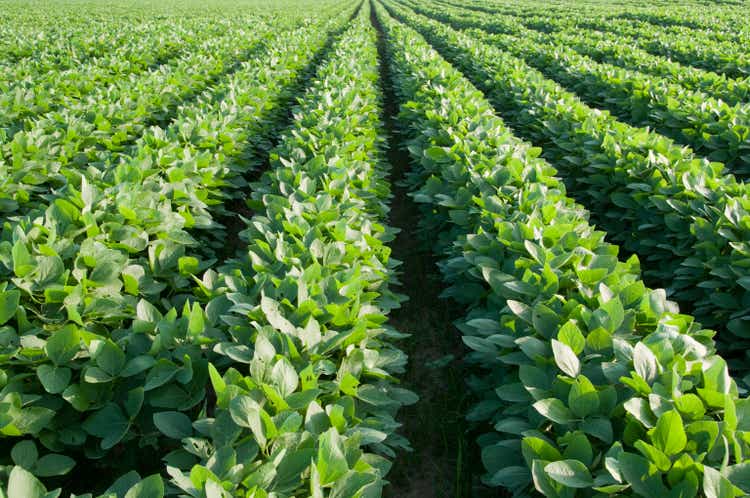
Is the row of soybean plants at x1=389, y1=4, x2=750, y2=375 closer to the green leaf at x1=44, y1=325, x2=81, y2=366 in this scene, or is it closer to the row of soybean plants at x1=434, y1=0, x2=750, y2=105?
the row of soybean plants at x1=434, y1=0, x2=750, y2=105

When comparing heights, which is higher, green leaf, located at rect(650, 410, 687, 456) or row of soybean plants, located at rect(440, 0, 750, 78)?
row of soybean plants, located at rect(440, 0, 750, 78)

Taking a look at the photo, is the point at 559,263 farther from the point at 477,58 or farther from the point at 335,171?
the point at 477,58

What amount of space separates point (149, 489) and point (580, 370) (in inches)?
60.6

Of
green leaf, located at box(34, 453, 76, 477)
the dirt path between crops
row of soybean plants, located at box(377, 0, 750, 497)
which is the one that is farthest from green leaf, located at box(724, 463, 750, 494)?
green leaf, located at box(34, 453, 76, 477)

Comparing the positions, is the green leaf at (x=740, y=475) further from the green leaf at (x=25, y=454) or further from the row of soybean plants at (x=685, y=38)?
the row of soybean plants at (x=685, y=38)

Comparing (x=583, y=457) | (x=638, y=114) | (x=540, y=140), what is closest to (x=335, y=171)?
(x=583, y=457)

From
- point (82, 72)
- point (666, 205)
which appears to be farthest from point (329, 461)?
point (82, 72)

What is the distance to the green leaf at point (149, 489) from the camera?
1324mm

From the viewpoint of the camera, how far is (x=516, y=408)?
199 centimetres

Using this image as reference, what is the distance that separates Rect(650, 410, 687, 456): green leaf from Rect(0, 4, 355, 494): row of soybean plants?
1.48 metres

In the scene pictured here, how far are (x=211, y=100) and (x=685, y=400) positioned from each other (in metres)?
6.44

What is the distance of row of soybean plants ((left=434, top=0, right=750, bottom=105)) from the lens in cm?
699

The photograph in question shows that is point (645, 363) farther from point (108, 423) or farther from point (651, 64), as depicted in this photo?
point (651, 64)

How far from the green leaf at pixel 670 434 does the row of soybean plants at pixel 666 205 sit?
1.66m
